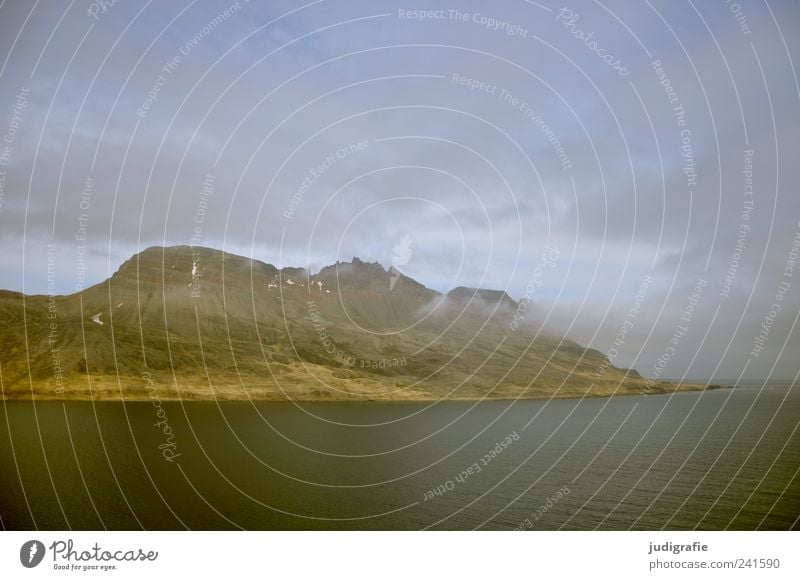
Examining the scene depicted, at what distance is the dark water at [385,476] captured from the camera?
4116 cm
